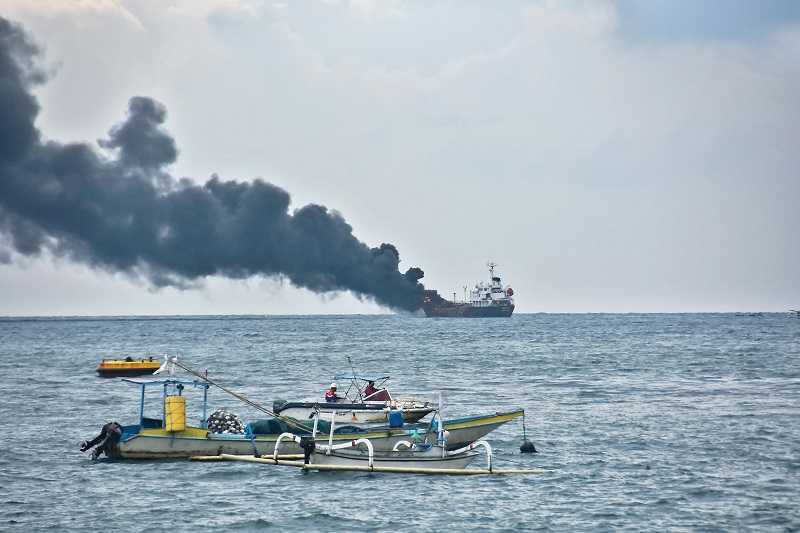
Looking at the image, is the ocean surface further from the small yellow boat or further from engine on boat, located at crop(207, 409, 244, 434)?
the small yellow boat

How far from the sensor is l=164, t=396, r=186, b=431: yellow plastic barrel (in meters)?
41.7

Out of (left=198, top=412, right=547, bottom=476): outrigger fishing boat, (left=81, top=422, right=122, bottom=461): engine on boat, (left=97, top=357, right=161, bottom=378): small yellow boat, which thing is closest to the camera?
(left=198, top=412, right=547, bottom=476): outrigger fishing boat

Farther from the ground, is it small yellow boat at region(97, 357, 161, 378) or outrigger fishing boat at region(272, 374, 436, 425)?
small yellow boat at region(97, 357, 161, 378)

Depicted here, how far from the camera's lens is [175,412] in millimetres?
41844

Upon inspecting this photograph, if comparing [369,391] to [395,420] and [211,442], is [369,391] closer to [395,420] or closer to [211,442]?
[395,420]

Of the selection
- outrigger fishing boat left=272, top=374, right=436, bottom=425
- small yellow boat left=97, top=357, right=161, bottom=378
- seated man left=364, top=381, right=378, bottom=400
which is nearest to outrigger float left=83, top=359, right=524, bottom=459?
outrigger fishing boat left=272, top=374, right=436, bottom=425

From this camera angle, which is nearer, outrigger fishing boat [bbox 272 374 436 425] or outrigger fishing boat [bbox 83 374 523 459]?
outrigger fishing boat [bbox 83 374 523 459]

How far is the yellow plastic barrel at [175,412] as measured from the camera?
137ft

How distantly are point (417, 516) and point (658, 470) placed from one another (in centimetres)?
1248

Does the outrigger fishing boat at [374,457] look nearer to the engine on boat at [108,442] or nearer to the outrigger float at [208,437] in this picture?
the outrigger float at [208,437]

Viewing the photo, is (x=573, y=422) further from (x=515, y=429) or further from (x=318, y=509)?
(x=318, y=509)

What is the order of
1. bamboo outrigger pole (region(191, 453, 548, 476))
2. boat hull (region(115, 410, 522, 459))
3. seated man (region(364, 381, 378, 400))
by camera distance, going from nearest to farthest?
bamboo outrigger pole (region(191, 453, 548, 476)) → boat hull (region(115, 410, 522, 459)) → seated man (region(364, 381, 378, 400))

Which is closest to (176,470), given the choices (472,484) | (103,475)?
(103,475)

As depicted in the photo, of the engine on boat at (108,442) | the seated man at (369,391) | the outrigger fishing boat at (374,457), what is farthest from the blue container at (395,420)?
the engine on boat at (108,442)
